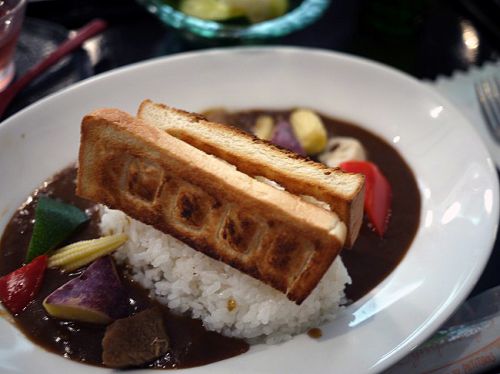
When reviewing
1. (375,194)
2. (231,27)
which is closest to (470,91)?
(375,194)

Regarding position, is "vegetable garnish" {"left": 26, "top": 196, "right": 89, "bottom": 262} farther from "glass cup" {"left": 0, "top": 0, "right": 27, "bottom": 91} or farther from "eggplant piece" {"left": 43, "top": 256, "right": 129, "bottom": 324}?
"glass cup" {"left": 0, "top": 0, "right": 27, "bottom": 91}

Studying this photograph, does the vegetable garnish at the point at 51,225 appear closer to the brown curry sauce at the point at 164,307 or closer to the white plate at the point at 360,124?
the brown curry sauce at the point at 164,307

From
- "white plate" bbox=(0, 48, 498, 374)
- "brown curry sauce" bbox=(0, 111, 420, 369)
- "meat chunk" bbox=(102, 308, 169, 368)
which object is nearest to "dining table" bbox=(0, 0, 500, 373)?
"white plate" bbox=(0, 48, 498, 374)

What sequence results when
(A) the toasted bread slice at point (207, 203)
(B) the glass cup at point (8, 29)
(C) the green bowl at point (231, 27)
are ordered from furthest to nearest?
1. (C) the green bowl at point (231, 27)
2. (B) the glass cup at point (8, 29)
3. (A) the toasted bread slice at point (207, 203)

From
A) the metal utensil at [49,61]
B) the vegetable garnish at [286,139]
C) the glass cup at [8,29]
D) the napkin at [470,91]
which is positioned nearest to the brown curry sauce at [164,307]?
the vegetable garnish at [286,139]

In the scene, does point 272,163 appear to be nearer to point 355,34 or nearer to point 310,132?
point 310,132

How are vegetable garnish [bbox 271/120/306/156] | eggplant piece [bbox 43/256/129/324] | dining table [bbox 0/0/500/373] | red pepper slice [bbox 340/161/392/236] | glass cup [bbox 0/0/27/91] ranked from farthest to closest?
dining table [bbox 0/0/500/373] < glass cup [bbox 0/0/27/91] < vegetable garnish [bbox 271/120/306/156] < red pepper slice [bbox 340/161/392/236] < eggplant piece [bbox 43/256/129/324]

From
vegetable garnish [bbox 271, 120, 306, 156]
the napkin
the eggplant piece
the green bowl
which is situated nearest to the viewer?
the eggplant piece
